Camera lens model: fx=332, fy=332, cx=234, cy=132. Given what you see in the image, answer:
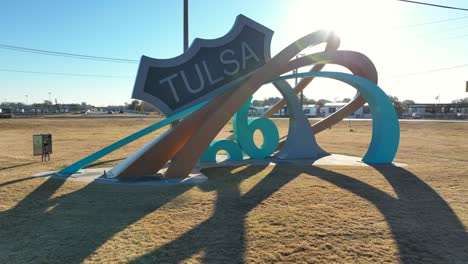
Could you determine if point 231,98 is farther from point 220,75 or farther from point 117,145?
point 117,145

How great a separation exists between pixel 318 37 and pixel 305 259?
1029 cm

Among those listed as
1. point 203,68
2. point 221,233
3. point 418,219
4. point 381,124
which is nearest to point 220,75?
point 203,68

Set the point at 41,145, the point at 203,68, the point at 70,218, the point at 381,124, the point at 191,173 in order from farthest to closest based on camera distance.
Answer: the point at 41,145 → the point at 381,124 → the point at 203,68 → the point at 191,173 → the point at 70,218

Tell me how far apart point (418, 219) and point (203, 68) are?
791cm

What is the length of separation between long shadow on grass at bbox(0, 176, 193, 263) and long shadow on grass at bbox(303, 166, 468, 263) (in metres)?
4.38

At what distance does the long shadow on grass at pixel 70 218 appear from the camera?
183 inches

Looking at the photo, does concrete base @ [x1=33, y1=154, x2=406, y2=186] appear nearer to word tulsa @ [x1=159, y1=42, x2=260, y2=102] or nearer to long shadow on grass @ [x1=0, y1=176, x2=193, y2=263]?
long shadow on grass @ [x1=0, y1=176, x2=193, y2=263]

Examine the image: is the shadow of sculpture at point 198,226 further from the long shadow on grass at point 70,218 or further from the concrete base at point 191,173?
the concrete base at point 191,173

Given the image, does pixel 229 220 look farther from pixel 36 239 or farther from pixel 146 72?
pixel 146 72

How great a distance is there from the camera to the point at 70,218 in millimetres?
6066

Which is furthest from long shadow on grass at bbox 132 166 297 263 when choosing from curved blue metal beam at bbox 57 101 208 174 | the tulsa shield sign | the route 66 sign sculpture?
the tulsa shield sign

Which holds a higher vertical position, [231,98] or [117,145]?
[231,98]

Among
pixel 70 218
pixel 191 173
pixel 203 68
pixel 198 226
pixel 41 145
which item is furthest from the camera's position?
pixel 41 145

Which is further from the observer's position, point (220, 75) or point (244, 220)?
point (220, 75)
